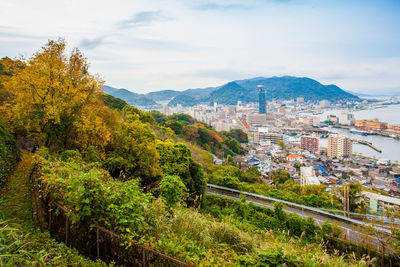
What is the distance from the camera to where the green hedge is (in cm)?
491

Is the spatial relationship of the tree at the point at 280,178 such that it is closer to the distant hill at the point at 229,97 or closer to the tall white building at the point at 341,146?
the tall white building at the point at 341,146

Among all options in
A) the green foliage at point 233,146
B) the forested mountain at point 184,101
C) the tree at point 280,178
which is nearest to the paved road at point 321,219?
the tree at point 280,178

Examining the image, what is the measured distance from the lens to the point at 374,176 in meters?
30.0

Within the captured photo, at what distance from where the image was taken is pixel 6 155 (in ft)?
18.1

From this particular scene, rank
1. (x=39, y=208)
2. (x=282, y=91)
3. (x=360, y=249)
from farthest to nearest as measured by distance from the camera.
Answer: (x=282, y=91), (x=360, y=249), (x=39, y=208)

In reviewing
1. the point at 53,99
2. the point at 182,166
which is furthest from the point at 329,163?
the point at 53,99

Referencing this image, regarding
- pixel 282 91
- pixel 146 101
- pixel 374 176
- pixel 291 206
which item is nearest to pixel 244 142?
pixel 374 176

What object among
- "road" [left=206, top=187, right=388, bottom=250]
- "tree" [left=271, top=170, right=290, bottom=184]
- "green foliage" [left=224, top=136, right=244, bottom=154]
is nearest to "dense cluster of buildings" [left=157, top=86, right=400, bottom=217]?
"tree" [left=271, top=170, right=290, bottom=184]

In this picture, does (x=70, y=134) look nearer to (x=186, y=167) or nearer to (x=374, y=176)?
(x=186, y=167)

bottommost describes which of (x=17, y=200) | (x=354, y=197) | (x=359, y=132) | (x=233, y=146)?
(x=233, y=146)

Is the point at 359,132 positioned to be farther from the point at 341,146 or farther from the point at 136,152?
the point at 136,152

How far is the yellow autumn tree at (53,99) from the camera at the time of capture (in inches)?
268

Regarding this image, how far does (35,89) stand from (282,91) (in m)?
208

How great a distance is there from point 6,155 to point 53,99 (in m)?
2.16
